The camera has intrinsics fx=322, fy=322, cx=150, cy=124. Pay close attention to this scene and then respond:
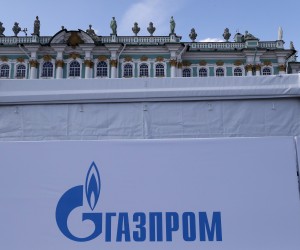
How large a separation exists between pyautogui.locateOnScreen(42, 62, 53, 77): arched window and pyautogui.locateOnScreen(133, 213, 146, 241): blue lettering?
28.1 meters

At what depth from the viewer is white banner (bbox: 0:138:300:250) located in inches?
145

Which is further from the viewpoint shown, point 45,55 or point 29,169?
point 45,55

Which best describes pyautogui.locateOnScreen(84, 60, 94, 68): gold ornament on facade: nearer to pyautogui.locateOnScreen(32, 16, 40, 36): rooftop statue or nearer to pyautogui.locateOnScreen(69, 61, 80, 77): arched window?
pyautogui.locateOnScreen(69, 61, 80, 77): arched window

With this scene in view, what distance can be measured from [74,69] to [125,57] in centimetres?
488

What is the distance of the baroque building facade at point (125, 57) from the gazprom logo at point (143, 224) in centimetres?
2610

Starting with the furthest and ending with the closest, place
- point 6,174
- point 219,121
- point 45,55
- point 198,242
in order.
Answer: point 45,55 < point 219,121 < point 6,174 < point 198,242

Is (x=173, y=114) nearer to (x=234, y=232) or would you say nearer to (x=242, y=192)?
(x=242, y=192)

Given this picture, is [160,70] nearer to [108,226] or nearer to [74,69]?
[74,69]

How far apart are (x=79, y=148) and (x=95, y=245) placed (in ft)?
3.81

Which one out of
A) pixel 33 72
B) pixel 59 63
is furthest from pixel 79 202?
pixel 33 72

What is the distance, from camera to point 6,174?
3973mm

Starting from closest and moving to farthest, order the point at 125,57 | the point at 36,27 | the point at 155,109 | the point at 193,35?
the point at 155,109 → the point at 125,57 → the point at 36,27 → the point at 193,35

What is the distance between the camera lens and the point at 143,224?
3.74 m

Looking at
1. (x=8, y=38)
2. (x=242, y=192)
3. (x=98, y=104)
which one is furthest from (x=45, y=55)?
(x=242, y=192)
